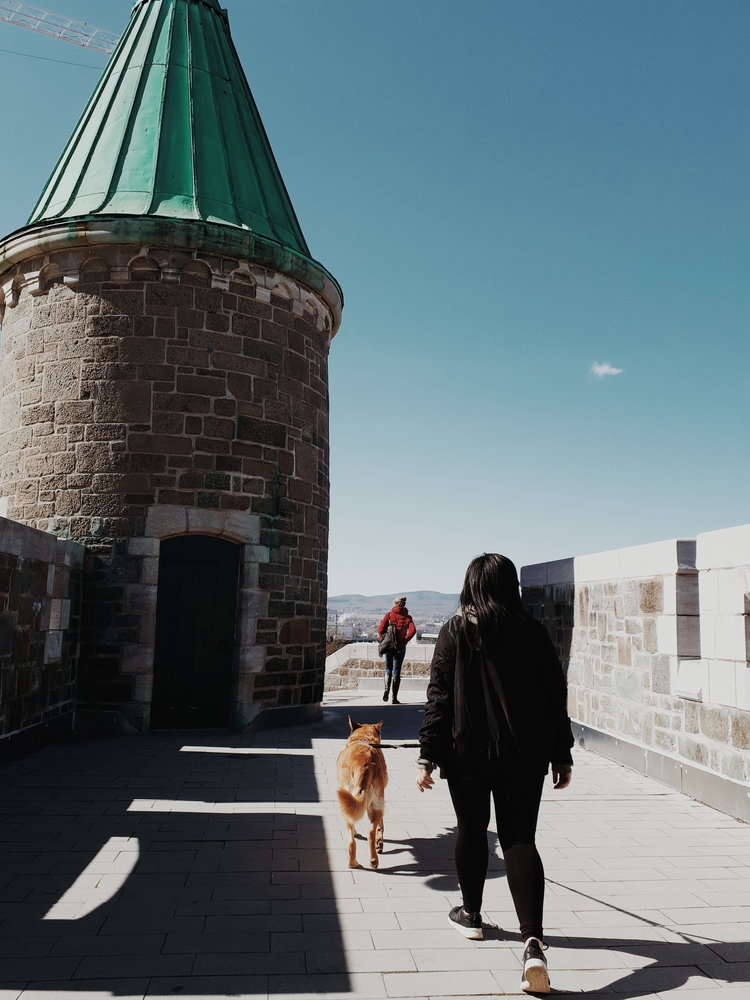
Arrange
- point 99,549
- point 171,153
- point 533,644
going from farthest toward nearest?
point 171,153 < point 99,549 < point 533,644

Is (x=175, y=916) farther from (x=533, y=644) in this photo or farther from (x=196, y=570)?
(x=196, y=570)

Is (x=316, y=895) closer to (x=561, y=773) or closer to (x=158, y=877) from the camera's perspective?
(x=158, y=877)

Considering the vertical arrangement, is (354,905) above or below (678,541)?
below

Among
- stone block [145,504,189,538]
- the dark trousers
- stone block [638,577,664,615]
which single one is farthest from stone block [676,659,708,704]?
the dark trousers

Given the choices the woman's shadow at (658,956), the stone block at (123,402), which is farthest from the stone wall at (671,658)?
the stone block at (123,402)

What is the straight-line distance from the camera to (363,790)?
414 cm

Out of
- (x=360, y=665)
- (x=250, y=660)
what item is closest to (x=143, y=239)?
(x=250, y=660)

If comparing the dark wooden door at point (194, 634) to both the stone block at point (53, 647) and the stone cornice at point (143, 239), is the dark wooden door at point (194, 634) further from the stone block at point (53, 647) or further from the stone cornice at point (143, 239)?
the stone cornice at point (143, 239)

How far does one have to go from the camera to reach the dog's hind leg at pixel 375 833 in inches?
162

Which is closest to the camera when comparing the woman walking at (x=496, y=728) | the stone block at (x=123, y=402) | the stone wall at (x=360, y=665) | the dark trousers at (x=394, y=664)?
the woman walking at (x=496, y=728)

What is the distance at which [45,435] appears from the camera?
8867mm

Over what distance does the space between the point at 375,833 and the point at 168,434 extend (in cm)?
572

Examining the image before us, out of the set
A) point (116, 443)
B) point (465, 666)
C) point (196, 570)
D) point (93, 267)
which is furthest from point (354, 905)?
point (93, 267)

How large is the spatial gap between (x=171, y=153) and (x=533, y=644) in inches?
352
